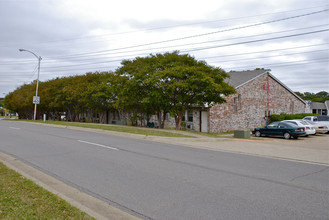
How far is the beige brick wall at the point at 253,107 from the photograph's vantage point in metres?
26.6

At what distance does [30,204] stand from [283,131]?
1974cm

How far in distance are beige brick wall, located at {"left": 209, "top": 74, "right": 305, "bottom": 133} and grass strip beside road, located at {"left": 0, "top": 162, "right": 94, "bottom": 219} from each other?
21.1 m

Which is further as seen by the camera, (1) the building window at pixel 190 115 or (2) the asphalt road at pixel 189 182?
(1) the building window at pixel 190 115

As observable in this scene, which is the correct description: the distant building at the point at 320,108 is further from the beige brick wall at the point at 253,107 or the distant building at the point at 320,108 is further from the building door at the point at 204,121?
the building door at the point at 204,121

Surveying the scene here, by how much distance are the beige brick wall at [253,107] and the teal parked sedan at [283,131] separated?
15.8 feet

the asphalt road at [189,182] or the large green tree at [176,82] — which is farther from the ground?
the large green tree at [176,82]

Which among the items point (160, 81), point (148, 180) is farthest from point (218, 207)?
point (160, 81)

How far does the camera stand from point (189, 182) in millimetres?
6672

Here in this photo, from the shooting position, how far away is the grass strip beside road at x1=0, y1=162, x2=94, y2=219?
167 inches

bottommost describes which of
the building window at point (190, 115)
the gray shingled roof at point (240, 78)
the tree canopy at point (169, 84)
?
the building window at point (190, 115)

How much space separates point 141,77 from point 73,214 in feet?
54.2

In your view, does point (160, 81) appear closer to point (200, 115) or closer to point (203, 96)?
point (203, 96)

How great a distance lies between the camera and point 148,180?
266 inches

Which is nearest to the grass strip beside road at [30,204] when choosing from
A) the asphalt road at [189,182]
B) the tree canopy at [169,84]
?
the asphalt road at [189,182]
